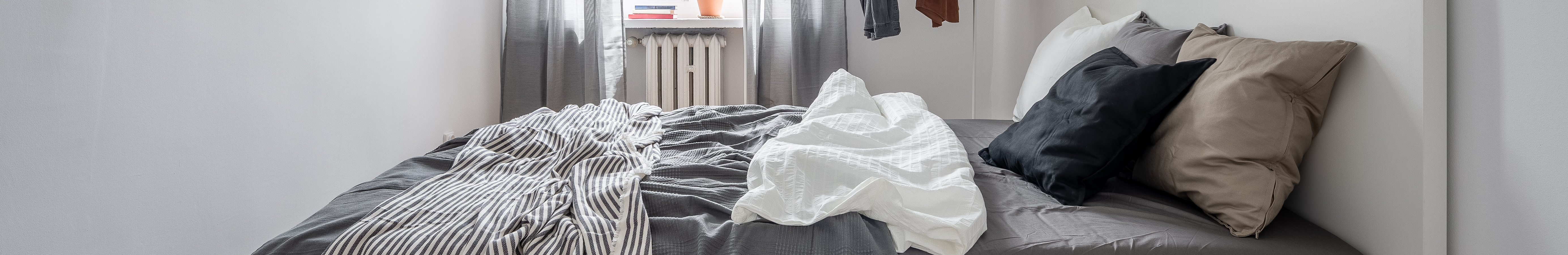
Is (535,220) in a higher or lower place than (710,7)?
lower

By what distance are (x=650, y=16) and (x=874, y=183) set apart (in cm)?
265

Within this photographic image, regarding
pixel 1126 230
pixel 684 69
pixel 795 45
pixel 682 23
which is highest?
pixel 682 23

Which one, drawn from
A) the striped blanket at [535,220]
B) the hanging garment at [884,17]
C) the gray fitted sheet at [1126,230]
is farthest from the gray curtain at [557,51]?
the gray fitted sheet at [1126,230]

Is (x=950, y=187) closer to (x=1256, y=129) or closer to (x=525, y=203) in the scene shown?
(x=1256, y=129)

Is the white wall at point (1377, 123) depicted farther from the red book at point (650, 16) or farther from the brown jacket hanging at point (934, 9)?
the red book at point (650, 16)

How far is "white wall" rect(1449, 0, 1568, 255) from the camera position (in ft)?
2.17

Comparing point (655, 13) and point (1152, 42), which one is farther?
point (655, 13)

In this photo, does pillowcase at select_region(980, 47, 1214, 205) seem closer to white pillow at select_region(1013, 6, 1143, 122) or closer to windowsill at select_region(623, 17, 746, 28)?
white pillow at select_region(1013, 6, 1143, 122)

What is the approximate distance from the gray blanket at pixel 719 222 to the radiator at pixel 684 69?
2.04 meters

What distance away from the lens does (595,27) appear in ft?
10.5

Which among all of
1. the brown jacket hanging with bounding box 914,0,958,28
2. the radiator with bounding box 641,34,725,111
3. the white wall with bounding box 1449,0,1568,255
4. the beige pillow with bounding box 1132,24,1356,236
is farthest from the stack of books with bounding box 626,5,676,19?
the white wall with bounding box 1449,0,1568,255

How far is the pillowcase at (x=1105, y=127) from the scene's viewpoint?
974 mm

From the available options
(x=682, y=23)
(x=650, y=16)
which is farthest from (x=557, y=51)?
(x=682, y=23)

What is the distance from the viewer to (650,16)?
3.32 m
